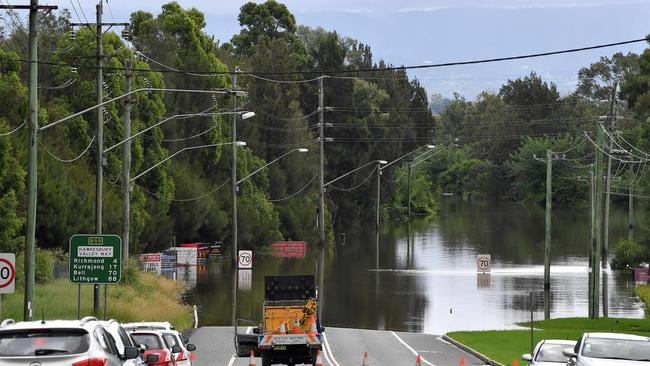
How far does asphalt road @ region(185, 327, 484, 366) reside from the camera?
38.9 m

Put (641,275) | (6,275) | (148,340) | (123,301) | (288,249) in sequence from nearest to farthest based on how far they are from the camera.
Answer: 1. (148,340)
2. (6,275)
3. (123,301)
4. (641,275)
5. (288,249)

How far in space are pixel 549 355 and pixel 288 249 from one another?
235ft

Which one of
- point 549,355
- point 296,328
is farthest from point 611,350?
point 296,328

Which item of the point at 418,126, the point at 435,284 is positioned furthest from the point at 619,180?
the point at 435,284

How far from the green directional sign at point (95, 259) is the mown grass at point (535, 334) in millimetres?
11436

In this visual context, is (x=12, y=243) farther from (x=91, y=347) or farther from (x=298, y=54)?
(x=298, y=54)

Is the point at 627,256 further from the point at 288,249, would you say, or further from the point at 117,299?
the point at 117,299

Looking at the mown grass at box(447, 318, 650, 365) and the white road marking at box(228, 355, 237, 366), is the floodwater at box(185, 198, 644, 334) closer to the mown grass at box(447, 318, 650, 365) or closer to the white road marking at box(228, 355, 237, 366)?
the mown grass at box(447, 318, 650, 365)

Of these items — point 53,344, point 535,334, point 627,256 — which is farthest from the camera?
point 627,256

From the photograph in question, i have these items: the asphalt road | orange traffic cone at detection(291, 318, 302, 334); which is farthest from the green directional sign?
orange traffic cone at detection(291, 318, 302, 334)

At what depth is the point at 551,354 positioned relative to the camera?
27438 mm

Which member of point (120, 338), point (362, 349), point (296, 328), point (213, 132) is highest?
point (213, 132)

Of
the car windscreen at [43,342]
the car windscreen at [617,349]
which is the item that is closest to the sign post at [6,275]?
the car windscreen at [43,342]

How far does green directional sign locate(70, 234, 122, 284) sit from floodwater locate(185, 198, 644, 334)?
11448 millimetres
